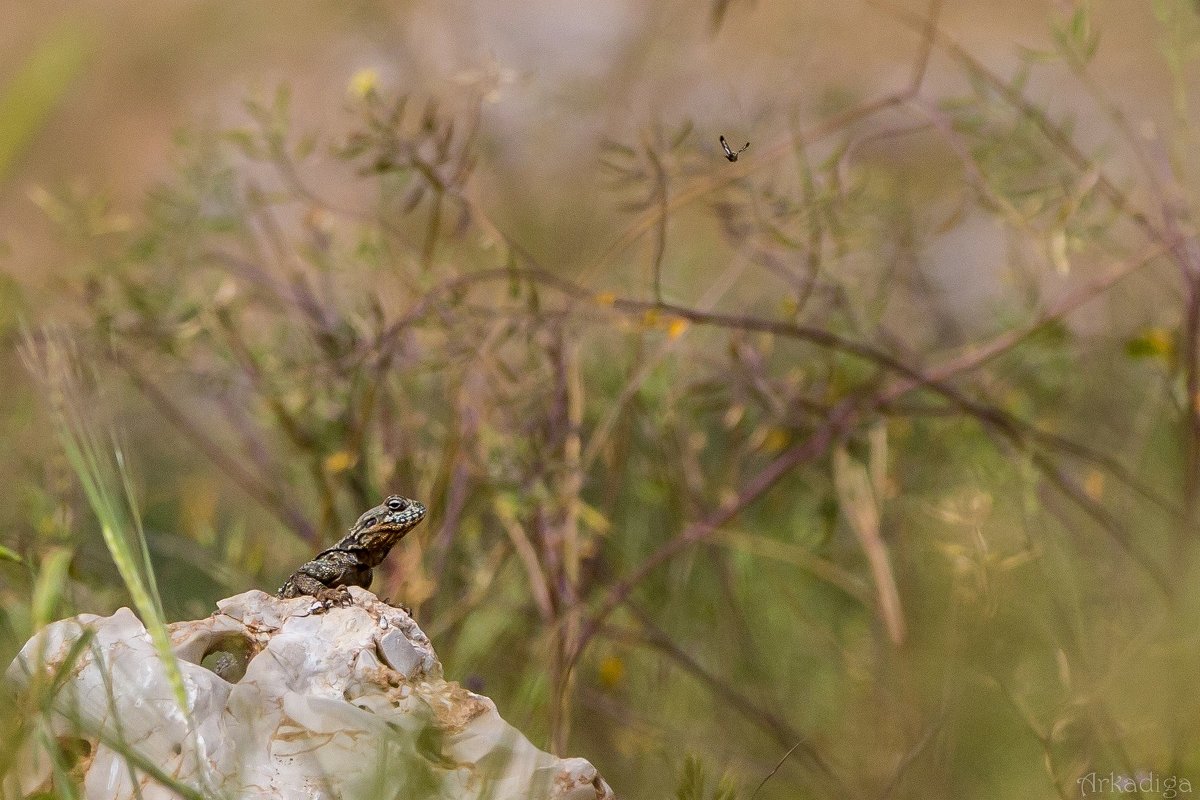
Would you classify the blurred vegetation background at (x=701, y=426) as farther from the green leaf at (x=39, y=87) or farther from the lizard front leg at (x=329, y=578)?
the lizard front leg at (x=329, y=578)

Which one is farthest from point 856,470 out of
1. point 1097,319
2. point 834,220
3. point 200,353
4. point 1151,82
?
point 1151,82

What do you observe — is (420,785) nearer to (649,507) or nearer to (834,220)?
(834,220)

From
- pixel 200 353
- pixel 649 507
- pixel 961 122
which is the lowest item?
pixel 649 507

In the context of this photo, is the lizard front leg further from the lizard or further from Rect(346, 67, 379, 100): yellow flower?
Rect(346, 67, 379, 100): yellow flower

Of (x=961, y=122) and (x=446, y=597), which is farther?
(x=446, y=597)

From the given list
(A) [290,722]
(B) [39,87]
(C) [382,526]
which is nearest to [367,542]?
(C) [382,526]

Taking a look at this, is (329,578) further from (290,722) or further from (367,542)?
(290,722)

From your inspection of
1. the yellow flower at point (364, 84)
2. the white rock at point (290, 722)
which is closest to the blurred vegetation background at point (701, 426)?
the yellow flower at point (364, 84)
